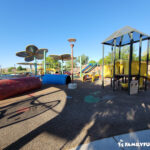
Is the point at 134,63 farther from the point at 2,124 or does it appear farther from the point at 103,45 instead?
the point at 2,124

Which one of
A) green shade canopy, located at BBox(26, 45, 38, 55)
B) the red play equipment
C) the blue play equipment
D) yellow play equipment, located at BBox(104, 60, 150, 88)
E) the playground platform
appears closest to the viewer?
the playground platform

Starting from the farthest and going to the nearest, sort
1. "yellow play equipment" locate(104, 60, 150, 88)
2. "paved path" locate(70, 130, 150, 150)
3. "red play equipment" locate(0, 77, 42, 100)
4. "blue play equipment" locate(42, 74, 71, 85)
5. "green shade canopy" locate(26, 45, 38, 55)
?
1. "green shade canopy" locate(26, 45, 38, 55)
2. "blue play equipment" locate(42, 74, 71, 85)
3. "yellow play equipment" locate(104, 60, 150, 88)
4. "red play equipment" locate(0, 77, 42, 100)
5. "paved path" locate(70, 130, 150, 150)

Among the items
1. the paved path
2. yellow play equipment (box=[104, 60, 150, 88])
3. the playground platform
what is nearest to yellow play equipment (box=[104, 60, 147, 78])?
yellow play equipment (box=[104, 60, 150, 88])

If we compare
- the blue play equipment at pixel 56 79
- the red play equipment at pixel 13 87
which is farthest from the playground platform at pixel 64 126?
the blue play equipment at pixel 56 79

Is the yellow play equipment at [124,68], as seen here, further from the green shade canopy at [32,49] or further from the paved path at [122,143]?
the green shade canopy at [32,49]

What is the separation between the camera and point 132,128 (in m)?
2.50

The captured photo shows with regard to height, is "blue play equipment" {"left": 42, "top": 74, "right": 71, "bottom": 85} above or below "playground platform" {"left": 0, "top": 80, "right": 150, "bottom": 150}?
above

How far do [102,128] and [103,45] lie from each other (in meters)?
7.17

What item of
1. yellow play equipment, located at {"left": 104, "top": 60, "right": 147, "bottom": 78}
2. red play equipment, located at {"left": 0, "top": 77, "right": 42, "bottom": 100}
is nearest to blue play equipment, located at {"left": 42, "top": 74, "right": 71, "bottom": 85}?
red play equipment, located at {"left": 0, "top": 77, "right": 42, "bottom": 100}

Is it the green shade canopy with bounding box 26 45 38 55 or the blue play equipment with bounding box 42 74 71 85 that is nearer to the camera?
the blue play equipment with bounding box 42 74 71 85

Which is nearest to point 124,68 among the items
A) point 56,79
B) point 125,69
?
point 125,69

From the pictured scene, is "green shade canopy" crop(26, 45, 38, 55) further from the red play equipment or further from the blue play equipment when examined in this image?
the red play equipment

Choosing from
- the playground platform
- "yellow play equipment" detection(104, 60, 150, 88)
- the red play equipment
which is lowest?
the playground platform

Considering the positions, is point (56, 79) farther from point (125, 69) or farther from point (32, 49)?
point (32, 49)
